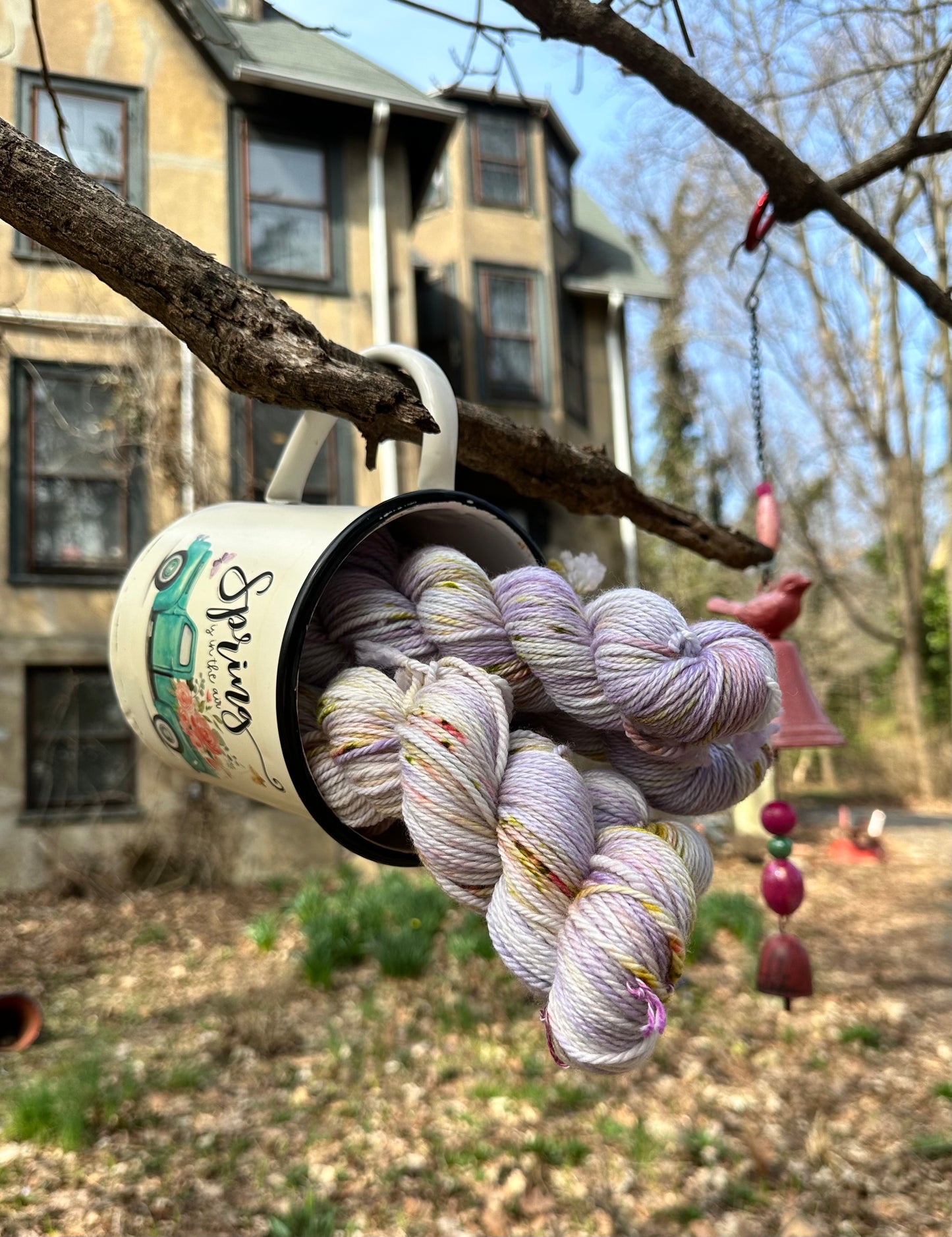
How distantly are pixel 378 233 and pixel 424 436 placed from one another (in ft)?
21.8

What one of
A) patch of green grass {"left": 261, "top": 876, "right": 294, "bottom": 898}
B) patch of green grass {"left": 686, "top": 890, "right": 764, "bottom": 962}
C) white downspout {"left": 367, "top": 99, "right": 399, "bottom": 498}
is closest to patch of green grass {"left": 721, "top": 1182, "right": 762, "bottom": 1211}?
patch of green grass {"left": 686, "top": 890, "right": 764, "bottom": 962}

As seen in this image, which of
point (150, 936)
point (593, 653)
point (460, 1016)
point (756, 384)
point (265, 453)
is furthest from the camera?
point (265, 453)

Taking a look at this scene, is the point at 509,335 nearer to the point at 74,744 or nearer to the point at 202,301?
the point at 74,744

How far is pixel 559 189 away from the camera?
375 inches

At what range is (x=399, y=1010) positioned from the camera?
3834 mm

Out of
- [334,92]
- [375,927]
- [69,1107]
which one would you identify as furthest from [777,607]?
[334,92]

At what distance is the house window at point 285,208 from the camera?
21.2 feet

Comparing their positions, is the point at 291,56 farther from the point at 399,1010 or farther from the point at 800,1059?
the point at 800,1059

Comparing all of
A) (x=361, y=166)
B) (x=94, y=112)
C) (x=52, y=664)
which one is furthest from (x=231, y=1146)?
(x=361, y=166)

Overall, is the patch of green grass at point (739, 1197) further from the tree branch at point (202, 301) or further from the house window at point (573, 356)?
the house window at point (573, 356)

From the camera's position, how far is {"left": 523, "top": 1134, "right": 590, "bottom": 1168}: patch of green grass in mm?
2861

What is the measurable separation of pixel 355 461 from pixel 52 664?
8.42 feet

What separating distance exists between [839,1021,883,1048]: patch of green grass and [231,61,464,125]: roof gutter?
6.55 m

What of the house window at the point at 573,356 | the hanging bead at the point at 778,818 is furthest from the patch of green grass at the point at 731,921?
the house window at the point at 573,356
